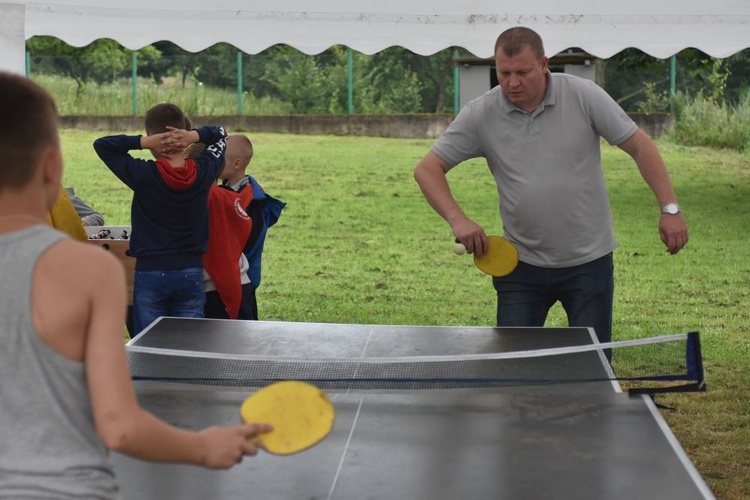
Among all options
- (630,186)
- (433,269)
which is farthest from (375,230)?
(630,186)

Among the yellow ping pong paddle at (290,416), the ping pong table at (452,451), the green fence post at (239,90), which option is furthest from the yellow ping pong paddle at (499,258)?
the green fence post at (239,90)

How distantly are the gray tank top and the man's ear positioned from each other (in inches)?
3.1

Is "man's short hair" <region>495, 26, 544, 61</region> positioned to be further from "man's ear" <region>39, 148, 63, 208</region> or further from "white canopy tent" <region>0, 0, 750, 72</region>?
"man's ear" <region>39, 148, 63, 208</region>

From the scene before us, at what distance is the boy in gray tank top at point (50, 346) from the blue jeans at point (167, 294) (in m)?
3.10

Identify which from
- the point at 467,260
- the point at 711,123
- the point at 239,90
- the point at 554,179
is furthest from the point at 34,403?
the point at 239,90

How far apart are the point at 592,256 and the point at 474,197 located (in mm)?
9948

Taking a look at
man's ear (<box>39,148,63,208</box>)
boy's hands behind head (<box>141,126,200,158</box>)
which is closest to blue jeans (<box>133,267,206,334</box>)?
boy's hands behind head (<box>141,126,200,158</box>)

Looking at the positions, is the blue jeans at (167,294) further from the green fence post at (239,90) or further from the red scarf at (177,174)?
the green fence post at (239,90)

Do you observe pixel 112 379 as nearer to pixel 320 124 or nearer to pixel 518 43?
pixel 518 43

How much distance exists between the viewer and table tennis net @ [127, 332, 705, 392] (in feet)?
10.9

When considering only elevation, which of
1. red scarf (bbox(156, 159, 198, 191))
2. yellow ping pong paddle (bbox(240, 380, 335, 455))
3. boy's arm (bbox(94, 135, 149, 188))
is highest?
boy's arm (bbox(94, 135, 149, 188))

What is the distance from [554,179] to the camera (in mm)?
4465

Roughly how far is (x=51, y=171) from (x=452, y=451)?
1355mm

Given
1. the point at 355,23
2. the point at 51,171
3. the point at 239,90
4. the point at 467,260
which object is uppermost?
the point at 239,90
